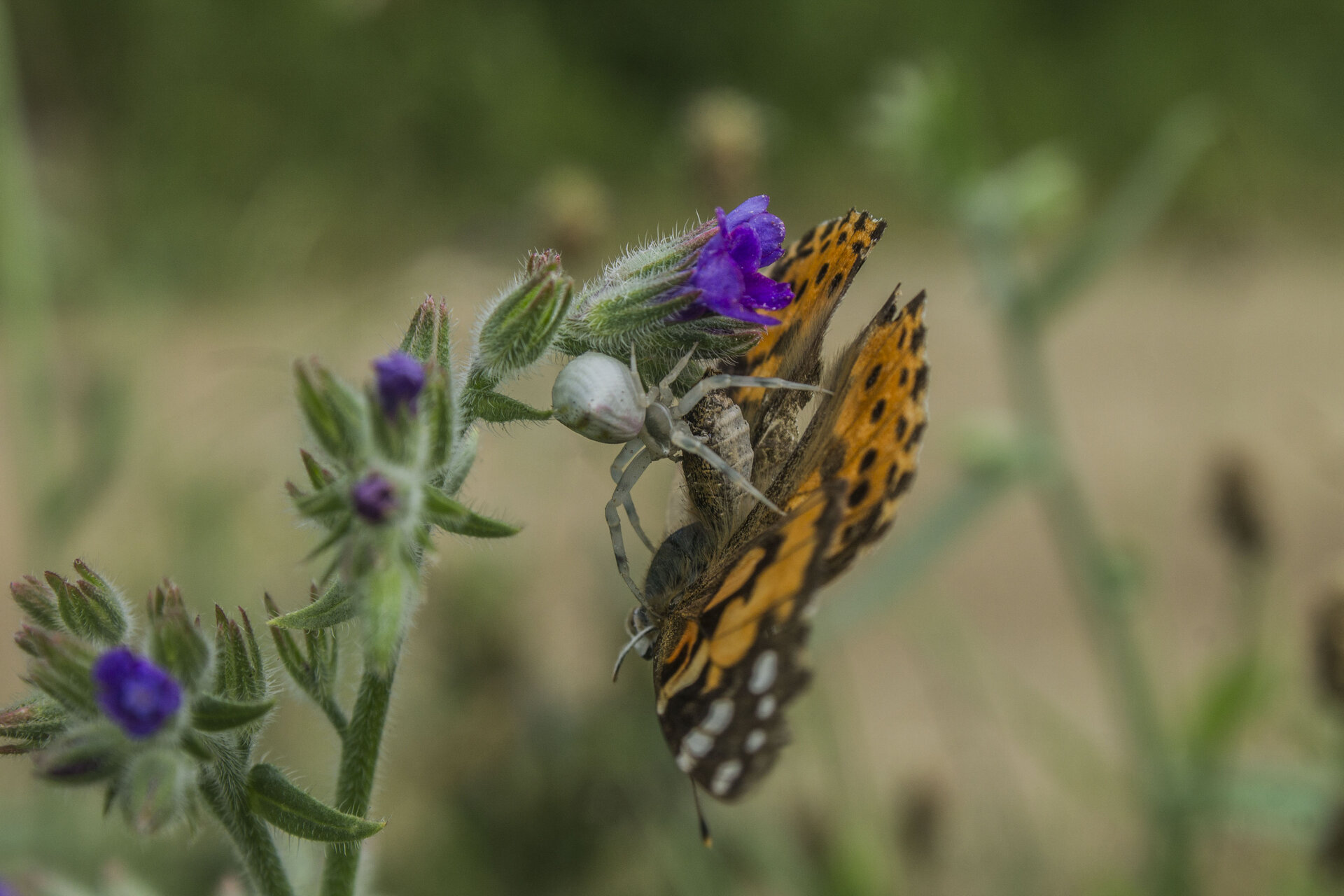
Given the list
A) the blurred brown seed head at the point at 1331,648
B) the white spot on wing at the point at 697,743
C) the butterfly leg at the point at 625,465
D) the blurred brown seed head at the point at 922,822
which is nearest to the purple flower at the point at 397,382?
the butterfly leg at the point at 625,465

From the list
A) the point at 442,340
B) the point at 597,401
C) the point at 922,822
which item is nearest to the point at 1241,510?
the point at 922,822

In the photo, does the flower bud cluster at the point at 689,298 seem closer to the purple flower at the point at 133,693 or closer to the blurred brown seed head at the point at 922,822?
the purple flower at the point at 133,693

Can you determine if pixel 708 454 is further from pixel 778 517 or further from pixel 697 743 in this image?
pixel 697 743

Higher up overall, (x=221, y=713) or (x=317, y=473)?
(x=317, y=473)

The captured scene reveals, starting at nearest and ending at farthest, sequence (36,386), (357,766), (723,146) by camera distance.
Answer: (357,766)
(723,146)
(36,386)

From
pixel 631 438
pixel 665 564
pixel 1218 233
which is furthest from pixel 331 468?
pixel 1218 233

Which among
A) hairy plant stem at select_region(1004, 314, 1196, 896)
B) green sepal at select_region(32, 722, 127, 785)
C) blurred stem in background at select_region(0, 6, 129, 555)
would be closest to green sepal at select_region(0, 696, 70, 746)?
green sepal at select_region(32, 722, 127, 785)

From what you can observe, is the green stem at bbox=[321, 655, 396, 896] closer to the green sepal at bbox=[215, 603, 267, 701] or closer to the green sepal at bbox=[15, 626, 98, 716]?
the green sepal at bbox=[215, 603, 267, 701]
